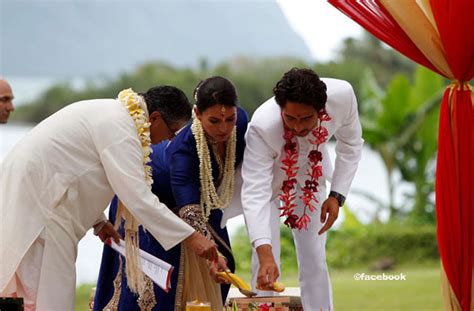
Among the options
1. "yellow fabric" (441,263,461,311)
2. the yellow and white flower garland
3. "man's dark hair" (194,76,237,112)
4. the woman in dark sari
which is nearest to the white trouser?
the woman in dark sari

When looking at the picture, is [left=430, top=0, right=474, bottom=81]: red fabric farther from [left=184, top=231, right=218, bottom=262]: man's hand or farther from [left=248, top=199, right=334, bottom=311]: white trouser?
[left=184, top=231, right=218, bottom=262]: man's hand

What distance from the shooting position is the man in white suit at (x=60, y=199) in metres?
4.11

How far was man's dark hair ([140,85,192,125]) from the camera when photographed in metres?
4.34

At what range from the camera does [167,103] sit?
14.3 ft

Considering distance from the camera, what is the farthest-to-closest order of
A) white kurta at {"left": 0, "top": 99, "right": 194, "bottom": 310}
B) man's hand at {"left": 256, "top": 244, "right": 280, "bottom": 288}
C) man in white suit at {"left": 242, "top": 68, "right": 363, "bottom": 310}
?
1. man in white suit at {"left": 242, "top": 68, "right": 363, "bottom": 310}
2. man's hand at {"left": 256, "top": 244, "right": 280, "bottom": 288}
3. white kurta at {"left": 0, "top": 99, "right": 194, "bottom": 310}

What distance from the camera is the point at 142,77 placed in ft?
54.9

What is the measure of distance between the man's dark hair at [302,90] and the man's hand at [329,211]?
48 cm

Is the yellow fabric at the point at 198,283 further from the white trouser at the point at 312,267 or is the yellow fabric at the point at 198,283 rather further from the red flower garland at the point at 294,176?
the red flower garland at the point at 294,176

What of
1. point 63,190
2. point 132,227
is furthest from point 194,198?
A: point 63,190

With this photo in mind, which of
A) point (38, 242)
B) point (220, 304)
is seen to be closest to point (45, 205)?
point (38, 242)

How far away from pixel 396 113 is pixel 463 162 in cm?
756

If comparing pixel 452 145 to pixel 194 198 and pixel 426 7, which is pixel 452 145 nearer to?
pixel 426 7

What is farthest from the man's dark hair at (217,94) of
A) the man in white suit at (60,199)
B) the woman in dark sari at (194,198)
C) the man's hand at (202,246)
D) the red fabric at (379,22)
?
the red fabric at (379,22)

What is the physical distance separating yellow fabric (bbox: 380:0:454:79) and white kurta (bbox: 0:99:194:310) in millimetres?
1357
